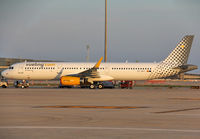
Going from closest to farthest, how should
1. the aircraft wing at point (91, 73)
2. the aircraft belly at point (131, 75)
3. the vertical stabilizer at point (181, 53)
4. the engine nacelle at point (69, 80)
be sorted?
the engine nacelle at point (69, 80) → the aircraft wing at point (91, 73) → the aircraft belly at point (131, 75) → the vertical stabilizer at point (181, 53)

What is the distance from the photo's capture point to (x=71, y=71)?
51.3 meters

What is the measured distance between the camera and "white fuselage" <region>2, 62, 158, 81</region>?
167 ft

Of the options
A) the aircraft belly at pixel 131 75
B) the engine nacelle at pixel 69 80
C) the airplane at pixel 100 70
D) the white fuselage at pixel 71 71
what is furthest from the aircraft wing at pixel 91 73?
the aircraft belly at pixel 131 75

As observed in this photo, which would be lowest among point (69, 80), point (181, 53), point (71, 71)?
point (69, 80)

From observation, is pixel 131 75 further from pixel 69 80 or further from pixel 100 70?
pixel 69 80

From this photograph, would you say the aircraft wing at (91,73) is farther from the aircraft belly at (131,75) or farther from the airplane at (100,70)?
the aircraft belly at (131,75)

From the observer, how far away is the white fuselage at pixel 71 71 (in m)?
50.9

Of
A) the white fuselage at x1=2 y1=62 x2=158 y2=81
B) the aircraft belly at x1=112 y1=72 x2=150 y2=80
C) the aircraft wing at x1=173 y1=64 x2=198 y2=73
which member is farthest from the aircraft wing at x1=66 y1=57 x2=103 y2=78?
the aircraft wing at x1=173 y1=64 x2=198 y2=73

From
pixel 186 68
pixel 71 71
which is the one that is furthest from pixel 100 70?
pixel 186 68

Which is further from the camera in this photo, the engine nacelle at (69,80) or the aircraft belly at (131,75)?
the aircraft belly at (131,75)

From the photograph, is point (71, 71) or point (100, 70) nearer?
point (100, 70)
